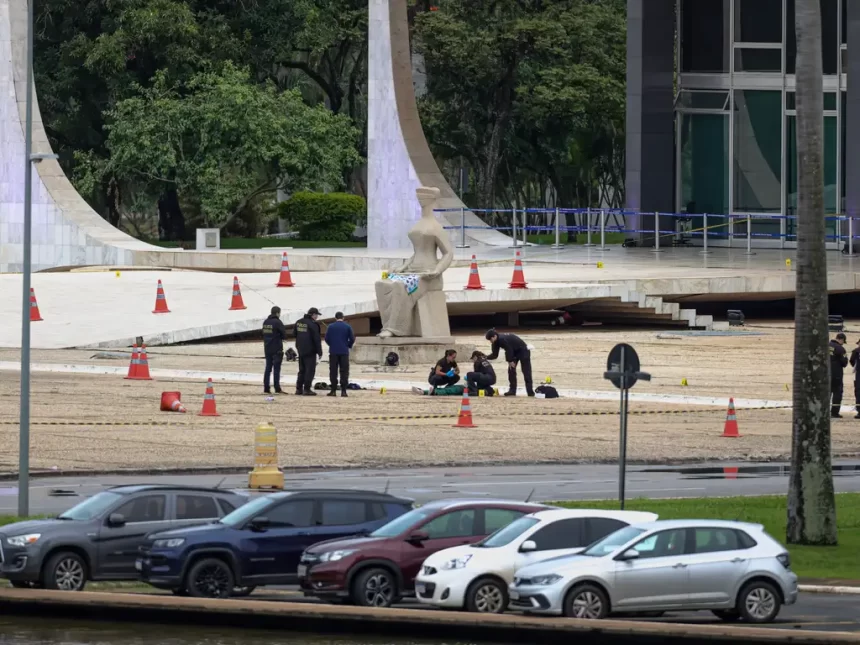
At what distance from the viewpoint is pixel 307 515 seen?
1797 centimetres

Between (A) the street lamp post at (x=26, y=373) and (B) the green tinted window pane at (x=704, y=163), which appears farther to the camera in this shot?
(B) the green tinted window pane at (x=704, y=163)

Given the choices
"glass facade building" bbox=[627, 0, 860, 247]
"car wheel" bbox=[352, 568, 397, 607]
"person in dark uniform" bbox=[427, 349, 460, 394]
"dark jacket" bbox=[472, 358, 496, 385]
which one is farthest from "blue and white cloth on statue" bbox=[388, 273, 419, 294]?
"glass facade building" bbox=[627, 0, 860, 247]

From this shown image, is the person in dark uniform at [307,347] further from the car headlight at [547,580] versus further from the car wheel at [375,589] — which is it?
the car headlight at [547,580]

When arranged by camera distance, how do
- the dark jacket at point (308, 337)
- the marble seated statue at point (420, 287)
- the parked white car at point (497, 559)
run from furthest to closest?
the marble seated statue at point (420, 287), the dark jacket at point (308, 337), the parked white car at point (497, 559)

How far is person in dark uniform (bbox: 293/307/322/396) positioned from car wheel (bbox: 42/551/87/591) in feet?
45.3

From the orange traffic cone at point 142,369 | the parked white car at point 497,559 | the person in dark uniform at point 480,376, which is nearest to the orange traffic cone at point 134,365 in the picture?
the orange traffic cone at point 142,369

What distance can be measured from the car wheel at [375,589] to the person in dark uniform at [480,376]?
50.4ft

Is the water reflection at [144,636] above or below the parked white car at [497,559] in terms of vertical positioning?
below

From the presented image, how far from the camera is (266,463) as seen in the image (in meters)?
22.8

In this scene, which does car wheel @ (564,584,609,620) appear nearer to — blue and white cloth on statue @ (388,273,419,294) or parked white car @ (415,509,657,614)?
parked white car @ (415,509,657,614)

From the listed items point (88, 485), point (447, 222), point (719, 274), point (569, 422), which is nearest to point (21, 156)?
point (447, 222)

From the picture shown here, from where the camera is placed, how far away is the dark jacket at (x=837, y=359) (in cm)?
3111

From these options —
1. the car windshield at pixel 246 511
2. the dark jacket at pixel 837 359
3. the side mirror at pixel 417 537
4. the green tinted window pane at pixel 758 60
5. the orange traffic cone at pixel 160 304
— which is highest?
the green tinted window pane at pixel 758 60

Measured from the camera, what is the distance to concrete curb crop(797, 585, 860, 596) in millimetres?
18438
